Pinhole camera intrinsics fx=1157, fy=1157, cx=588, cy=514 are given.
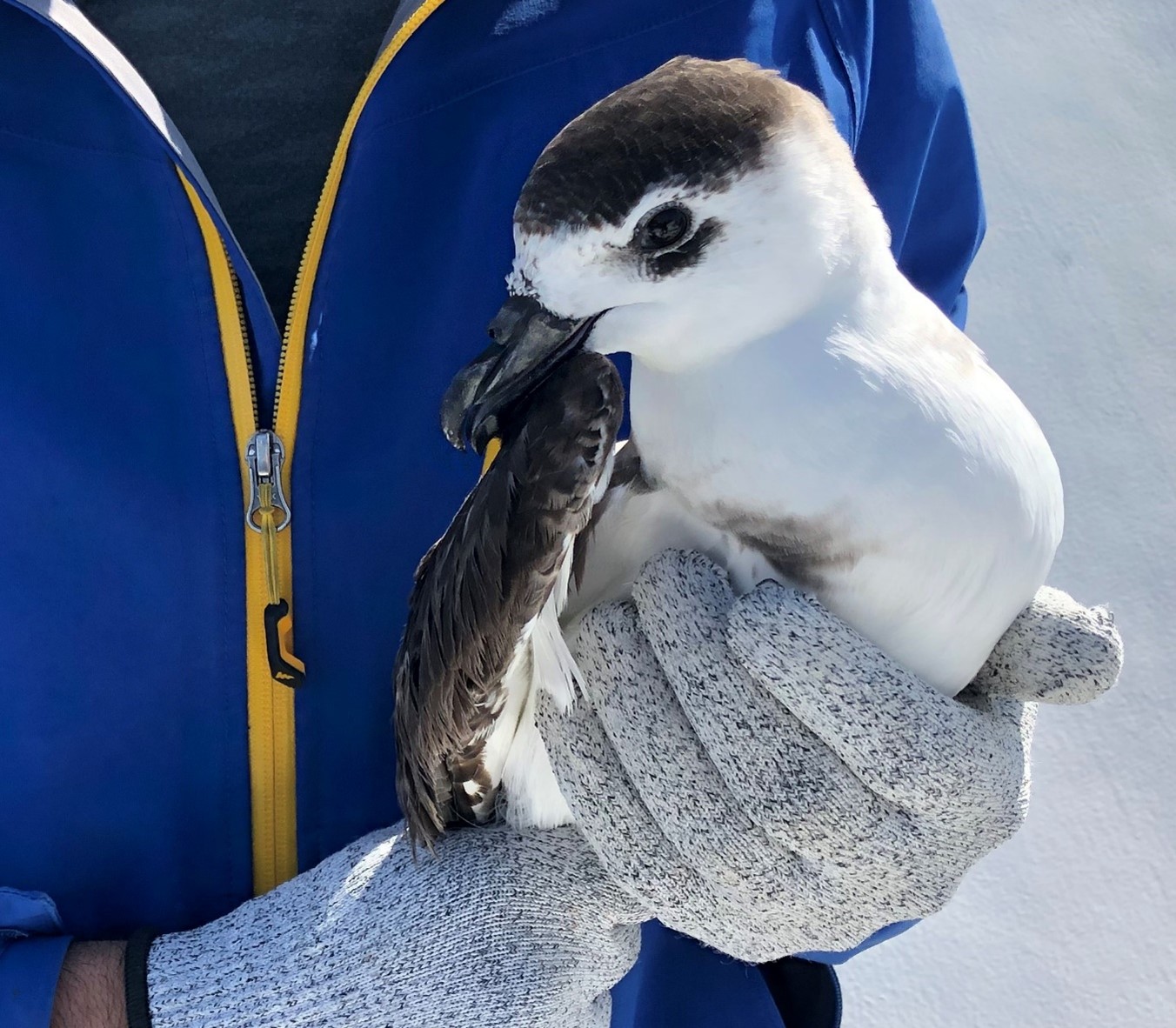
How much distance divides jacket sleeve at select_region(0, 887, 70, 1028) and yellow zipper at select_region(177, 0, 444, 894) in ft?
0.83

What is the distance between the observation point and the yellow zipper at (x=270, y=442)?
1.11 m

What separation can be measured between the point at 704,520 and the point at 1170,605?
135cm

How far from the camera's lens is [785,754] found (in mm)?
960

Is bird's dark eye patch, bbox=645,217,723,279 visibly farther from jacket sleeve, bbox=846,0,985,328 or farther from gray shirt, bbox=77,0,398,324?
gray shirt, bbox=77,0,398,324

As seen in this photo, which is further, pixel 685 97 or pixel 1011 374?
pixel 1011 374

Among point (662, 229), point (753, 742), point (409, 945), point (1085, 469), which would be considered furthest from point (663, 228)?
point (1085, 469)

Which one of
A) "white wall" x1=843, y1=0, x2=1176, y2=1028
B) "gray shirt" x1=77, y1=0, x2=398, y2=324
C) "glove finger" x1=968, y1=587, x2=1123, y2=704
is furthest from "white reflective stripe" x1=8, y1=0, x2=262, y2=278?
"white wall" x1=843, y1=0, x2=1176, y2=1028

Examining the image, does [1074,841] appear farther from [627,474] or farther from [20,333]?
[20,333]

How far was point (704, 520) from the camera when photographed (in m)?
0.98

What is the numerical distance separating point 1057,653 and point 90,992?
0.94 meters

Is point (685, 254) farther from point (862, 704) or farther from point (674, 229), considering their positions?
point (862, 704)

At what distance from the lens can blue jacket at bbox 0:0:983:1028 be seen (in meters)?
1.10

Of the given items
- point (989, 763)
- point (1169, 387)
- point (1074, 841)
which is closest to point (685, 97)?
point (989, 763)

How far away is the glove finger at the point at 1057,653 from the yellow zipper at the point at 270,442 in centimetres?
68
